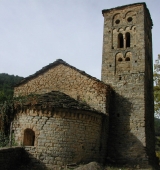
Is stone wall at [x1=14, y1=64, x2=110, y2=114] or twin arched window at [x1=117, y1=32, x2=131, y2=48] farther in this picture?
twin arched window at [x1=117, y1=32, x2=131, y2=48]

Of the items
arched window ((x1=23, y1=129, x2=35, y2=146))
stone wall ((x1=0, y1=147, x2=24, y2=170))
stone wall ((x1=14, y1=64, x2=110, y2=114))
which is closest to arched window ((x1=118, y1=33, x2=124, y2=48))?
stone wall ((x1=14, y1=64, x2=110, y2=114))

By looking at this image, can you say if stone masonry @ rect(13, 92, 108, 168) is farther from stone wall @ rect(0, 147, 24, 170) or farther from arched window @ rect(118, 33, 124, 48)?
arched window @ rect(118, 33, 124, 48)

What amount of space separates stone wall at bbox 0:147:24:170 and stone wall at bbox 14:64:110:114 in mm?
4660

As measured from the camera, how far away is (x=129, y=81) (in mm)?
14117

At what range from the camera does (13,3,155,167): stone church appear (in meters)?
10.6

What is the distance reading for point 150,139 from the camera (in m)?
14.1

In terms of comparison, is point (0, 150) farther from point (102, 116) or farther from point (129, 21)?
point (129, 21)

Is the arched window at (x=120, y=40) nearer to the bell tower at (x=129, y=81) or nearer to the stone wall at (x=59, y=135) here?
the bell tower at (x=129, y=81)

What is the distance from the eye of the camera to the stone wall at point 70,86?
1313 centimetres

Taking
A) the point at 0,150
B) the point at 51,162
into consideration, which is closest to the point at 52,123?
the point at 51,162

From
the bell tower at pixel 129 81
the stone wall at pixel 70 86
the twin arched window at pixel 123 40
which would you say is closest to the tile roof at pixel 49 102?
the stone wall at pixel 70 86

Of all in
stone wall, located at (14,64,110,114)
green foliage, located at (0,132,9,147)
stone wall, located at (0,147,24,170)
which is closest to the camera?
stone wall, located at (0,147,24,170)

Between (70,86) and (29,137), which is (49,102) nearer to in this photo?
(29,137)

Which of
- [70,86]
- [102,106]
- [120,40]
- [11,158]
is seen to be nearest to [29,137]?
[11,158]
